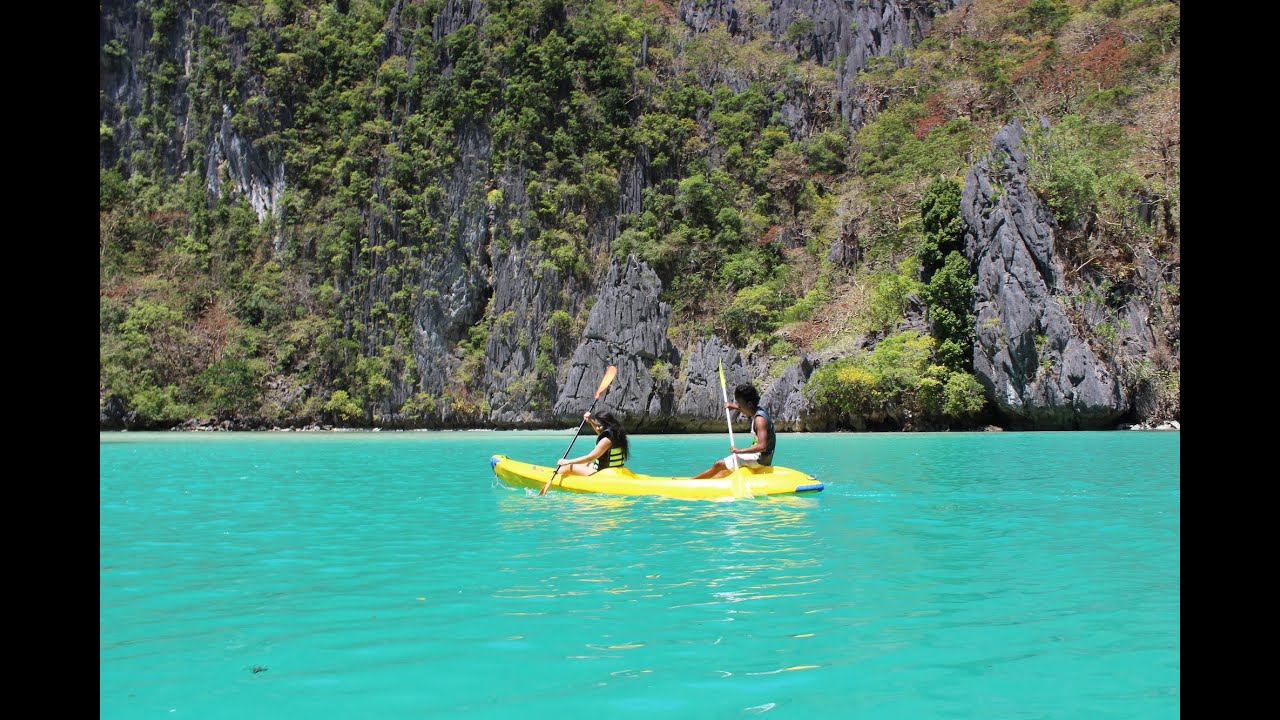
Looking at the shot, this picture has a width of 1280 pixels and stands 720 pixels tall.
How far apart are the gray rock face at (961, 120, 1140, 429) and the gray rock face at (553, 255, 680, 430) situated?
12551mm

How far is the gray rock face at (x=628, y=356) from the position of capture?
39.6m

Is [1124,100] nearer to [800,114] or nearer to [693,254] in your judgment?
[800,114]

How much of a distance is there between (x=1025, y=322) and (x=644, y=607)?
31.7m

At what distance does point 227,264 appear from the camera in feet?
174

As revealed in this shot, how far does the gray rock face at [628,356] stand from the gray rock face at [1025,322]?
1255 cm

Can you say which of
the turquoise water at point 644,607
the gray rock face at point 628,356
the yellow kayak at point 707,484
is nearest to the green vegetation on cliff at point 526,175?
the gray rock face at point 628,356

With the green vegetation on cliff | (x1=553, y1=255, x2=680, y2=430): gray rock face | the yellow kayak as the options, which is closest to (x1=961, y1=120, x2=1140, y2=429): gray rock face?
the green vegetation on cliff

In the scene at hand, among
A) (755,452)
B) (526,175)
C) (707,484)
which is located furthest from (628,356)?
(707,484)

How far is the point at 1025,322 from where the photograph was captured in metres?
34.4

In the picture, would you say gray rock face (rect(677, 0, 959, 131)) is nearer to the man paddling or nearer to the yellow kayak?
the man paddling

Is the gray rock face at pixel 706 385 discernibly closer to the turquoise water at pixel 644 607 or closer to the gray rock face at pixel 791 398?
the gray rock face at pixel 791 398

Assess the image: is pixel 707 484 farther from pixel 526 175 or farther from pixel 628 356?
pixel 526 175

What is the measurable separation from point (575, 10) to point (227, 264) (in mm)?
23314
